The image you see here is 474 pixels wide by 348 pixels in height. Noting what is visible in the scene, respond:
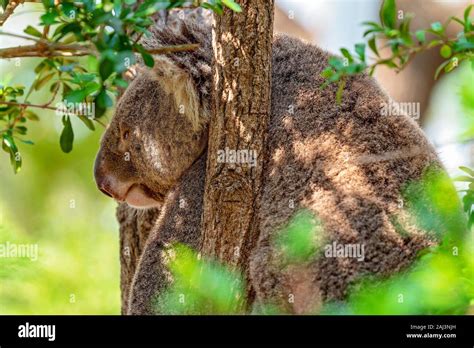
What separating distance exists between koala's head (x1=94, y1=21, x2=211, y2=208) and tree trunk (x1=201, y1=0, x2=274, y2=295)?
440 mm

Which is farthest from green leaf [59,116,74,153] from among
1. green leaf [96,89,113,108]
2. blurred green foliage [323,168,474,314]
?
blurred green foliage [323,168,474,314]

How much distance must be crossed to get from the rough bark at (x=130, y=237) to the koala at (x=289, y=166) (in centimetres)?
37

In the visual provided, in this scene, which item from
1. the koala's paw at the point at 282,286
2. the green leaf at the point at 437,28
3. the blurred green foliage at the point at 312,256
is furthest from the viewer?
the koala's paw at the point at 282,286

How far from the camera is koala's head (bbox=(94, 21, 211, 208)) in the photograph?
3912mm

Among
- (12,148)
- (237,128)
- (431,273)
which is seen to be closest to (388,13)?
(237,128)

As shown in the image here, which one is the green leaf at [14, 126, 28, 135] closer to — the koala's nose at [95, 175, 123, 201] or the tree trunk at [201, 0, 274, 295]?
the koala's nose at [95, 175, 123, 201]

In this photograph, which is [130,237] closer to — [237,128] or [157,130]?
[157,130]

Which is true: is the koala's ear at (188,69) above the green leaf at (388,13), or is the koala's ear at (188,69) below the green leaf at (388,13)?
above

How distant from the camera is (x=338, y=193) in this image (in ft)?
10.8

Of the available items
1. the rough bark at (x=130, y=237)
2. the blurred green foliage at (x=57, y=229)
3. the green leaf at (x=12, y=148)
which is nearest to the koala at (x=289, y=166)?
the rough bark at (x=130, y=237)

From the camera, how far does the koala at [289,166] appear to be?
122 inches

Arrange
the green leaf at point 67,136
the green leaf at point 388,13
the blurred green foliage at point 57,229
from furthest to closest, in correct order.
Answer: the blurred green foliage at point 57,229, the green leaf at point 67,136, the green leaf at point 388,13

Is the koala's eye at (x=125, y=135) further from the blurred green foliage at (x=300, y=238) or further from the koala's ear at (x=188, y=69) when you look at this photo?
the blurred green foliage at (x=300, y=238)
